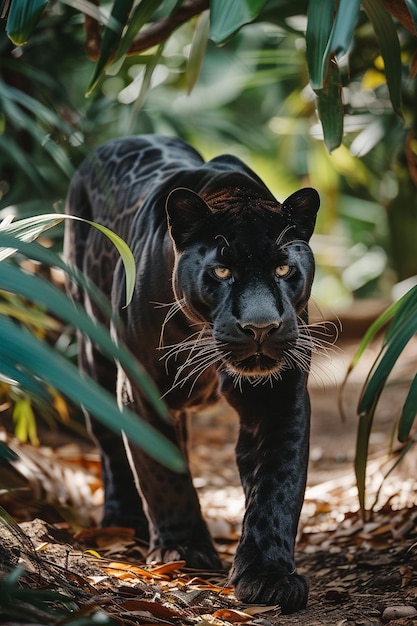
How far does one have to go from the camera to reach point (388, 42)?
8.38 feet

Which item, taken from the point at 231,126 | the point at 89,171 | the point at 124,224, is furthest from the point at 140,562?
the point at 231,126

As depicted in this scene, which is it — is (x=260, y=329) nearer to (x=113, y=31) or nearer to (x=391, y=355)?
(x=391, y=355)

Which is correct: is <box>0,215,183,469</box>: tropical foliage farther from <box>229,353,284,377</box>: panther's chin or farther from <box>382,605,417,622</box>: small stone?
<box>382,605,417,622</box>: small stone

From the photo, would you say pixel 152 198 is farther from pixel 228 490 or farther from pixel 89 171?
pixel 228 490

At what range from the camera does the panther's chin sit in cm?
221

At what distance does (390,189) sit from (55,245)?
2903mm

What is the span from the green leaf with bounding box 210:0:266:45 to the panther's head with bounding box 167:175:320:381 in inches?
17.7

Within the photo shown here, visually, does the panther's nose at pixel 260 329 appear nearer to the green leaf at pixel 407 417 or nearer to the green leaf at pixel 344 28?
the green leaf at pixel 407 417

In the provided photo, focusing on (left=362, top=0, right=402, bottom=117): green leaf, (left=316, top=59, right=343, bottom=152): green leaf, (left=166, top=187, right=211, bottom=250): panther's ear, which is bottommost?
(left=166, top=187, right=211, bottom=250): panther's ear

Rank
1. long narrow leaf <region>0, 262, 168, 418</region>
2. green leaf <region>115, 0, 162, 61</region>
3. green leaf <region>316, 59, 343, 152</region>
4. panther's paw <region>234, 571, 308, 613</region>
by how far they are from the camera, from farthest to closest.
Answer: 1. green leaf <region>316, 59, 343, 152</region>
2. green leaf <region>115, 0, 162, 61</region>
3. panther's paw <region>234, 571, 308, 613</region>
4. long narrow leaf <region>0, 262, 168, 418</region>

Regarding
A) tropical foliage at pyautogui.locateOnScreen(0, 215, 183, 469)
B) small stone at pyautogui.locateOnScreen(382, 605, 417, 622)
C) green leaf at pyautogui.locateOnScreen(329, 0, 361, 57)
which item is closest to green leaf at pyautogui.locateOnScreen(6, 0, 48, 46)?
green leaf at pyautogui.locateOnScreen(329, 0, 361, 57)

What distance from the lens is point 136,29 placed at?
2.47 meters

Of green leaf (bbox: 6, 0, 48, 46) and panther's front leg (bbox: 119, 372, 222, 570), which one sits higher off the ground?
green leaf (bbox: 6, 0, 48, 46)

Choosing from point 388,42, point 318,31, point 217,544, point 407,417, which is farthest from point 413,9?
point 217,544
